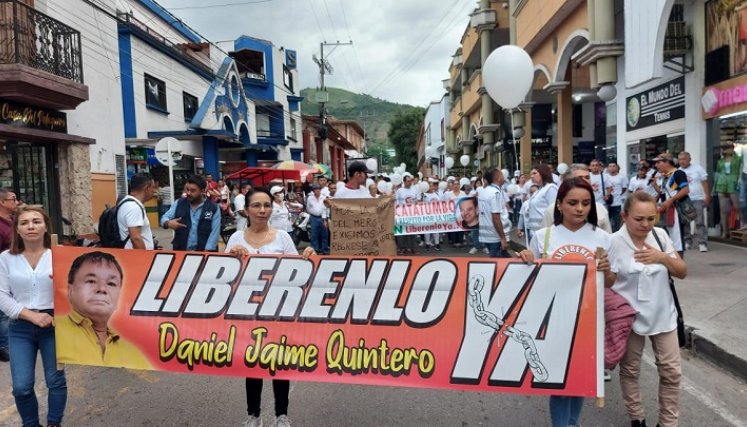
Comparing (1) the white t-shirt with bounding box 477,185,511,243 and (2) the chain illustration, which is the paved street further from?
(1) the white t-shirt with bounding box 477,185,511,243

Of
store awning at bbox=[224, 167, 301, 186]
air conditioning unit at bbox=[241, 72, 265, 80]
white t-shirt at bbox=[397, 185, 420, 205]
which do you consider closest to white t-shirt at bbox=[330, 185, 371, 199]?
white t-shirt at bbox=[397, 185, 420, 205]

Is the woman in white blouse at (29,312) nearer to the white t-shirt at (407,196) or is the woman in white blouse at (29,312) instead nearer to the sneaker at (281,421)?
the sneaker at (281,421)

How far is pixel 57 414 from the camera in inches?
138

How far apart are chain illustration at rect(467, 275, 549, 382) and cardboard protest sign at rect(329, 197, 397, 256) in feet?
15.4

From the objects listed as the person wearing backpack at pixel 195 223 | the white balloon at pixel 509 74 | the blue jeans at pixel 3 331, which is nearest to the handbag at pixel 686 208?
the white balloon at pixel 509 74

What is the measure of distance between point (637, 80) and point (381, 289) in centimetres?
963

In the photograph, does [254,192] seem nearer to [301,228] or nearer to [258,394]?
[258,394]

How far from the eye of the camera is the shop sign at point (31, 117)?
10.5 m

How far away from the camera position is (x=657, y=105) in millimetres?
12023

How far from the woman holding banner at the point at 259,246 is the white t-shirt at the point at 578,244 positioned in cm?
153

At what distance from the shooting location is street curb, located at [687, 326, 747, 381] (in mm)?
4648

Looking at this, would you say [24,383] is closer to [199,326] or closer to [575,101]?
[199,326]

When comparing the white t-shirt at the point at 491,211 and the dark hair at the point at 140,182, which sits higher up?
the dark hair at the point at 140,182

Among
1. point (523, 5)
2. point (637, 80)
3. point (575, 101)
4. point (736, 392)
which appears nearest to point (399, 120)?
point (575, 101)
